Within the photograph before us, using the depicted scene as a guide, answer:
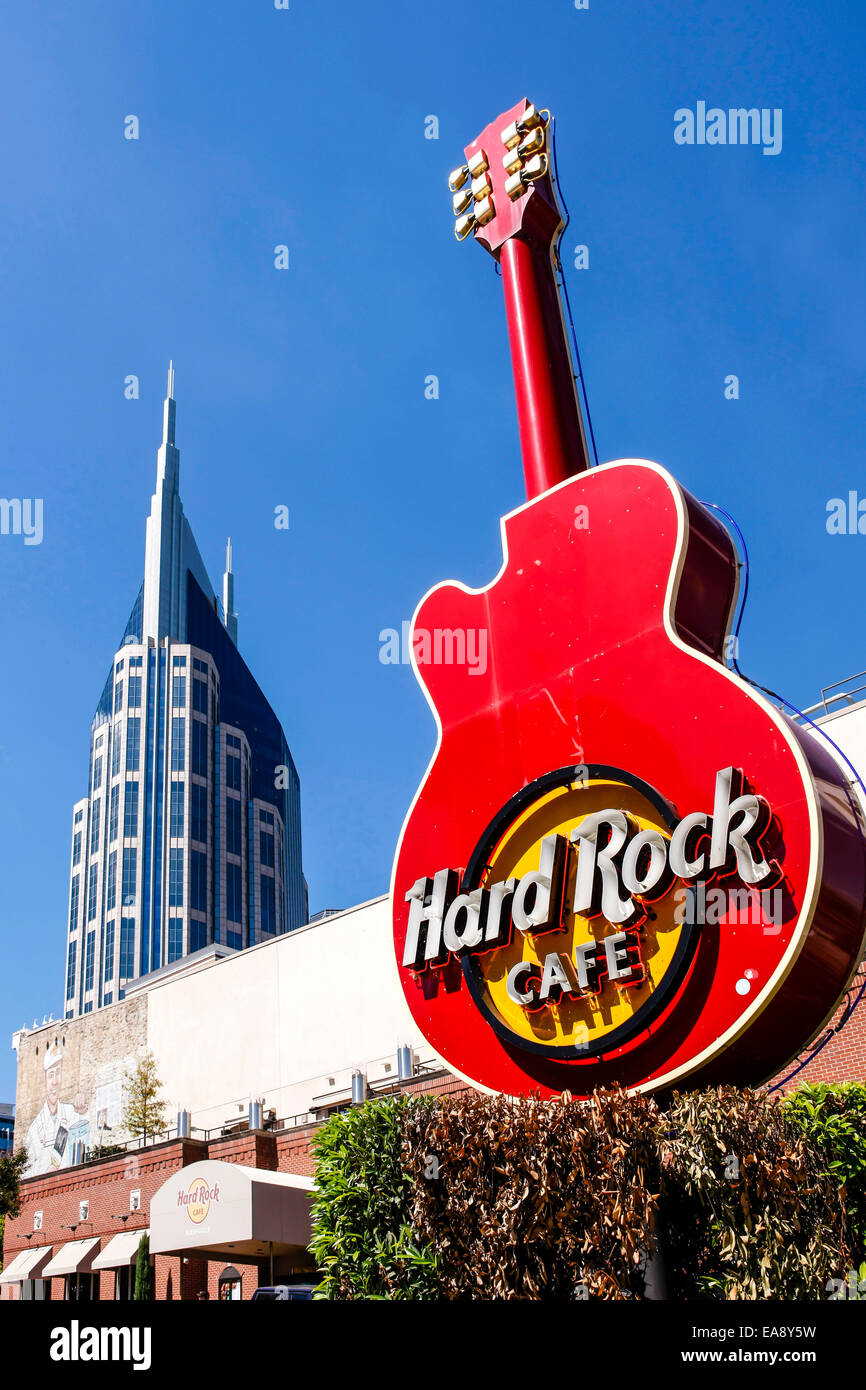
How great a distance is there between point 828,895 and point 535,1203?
4616 millimetres

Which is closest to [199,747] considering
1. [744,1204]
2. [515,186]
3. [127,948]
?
[127,948]

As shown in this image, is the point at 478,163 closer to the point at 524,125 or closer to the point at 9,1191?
the point at 524,125

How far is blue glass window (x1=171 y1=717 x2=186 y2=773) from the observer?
499ft

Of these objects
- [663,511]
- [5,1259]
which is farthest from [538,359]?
[5,1259]

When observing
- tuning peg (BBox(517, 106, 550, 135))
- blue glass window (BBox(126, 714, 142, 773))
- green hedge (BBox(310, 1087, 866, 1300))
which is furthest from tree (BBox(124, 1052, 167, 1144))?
blue glass window (BBox(126, 714, 142, 773))

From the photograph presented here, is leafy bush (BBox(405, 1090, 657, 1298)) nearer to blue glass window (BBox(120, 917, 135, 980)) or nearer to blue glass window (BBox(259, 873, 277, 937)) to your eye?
blue glass window (BBox(120, 917, 135, 980))

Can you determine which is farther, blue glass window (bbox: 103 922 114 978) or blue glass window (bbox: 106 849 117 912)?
blue glass window (bbox: 106 849 117 912)

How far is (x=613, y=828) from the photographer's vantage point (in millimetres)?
15516

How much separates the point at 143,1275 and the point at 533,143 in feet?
90.0

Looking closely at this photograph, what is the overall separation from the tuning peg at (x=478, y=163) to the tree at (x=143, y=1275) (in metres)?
25.7

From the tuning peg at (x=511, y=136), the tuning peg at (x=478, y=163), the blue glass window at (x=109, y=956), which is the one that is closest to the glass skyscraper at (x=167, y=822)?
the blue glass window at (x=109, y=956)

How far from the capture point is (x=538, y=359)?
2150 cm

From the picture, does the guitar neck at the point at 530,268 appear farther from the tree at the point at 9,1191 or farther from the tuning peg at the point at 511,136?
the tree at the point at 9,1191
